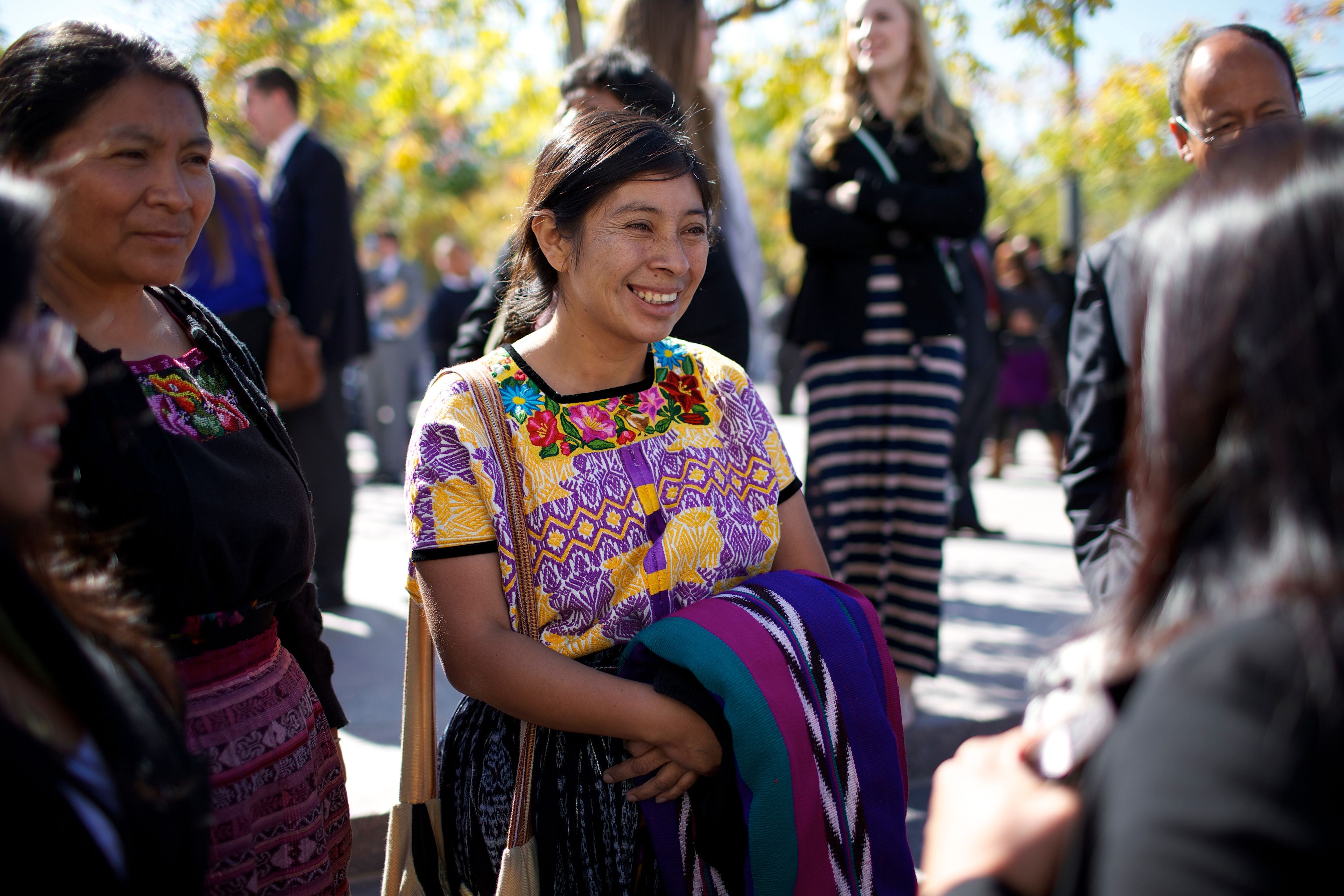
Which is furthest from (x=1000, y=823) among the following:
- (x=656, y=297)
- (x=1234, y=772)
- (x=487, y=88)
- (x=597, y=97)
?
(x=487, y=88)

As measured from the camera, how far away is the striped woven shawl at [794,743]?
182 cm

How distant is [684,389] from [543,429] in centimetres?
38

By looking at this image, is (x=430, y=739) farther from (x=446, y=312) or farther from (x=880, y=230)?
(x=446, y=312)

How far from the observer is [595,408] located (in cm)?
221

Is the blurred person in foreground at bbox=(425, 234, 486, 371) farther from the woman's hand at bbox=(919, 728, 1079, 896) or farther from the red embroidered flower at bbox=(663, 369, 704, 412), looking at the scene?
the woman's hand at bbox=(919, 728, 1079, 896)

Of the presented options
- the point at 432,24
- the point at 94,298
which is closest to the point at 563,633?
the point at 94,298

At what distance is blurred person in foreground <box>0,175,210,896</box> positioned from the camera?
1041 millimetres

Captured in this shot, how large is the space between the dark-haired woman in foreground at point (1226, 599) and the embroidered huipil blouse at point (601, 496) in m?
1.02

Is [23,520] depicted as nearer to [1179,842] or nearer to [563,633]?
[563,633]

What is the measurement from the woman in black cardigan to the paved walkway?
1.42 ft

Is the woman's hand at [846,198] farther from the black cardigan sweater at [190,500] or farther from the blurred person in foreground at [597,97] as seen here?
the black cardigan sweater at [190,500]

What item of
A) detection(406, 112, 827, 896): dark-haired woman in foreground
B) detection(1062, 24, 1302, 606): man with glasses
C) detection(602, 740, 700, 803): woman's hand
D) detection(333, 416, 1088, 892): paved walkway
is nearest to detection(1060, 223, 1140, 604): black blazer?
detection(1062, 24, 1302, 606): man with glasses

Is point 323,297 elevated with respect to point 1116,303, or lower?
elevated

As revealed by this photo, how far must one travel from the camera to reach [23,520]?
1.20 meters
